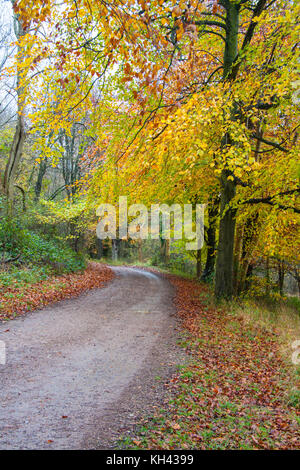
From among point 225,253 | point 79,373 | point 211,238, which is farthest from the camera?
point 211,238

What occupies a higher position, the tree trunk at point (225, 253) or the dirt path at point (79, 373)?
the tree trunk at point (225, 253)

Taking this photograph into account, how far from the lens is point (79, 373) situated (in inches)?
213

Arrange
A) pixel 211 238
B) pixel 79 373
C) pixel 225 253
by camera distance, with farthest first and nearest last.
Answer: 1. pixel 211 238
2. pixel 225 253
3. pixel 79 373

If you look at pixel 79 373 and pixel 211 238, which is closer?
pixel 79 373

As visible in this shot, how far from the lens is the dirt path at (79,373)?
3.75 meters

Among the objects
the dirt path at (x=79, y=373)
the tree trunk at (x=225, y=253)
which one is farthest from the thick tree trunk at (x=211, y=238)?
the dirt path at (x=79, y=373)

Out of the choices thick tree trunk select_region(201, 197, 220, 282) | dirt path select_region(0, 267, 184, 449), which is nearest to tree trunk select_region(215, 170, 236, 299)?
dirt path select_region(0, 267, 184, 449)

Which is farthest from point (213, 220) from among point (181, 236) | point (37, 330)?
point (37, 330)

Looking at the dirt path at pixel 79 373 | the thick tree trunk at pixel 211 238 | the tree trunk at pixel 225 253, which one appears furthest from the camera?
the thick tree trunk at pixel 211 238

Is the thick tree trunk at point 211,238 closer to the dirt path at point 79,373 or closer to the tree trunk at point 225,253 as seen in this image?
the tree trunk at point 225,253

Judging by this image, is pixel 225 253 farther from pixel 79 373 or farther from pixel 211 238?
pixel 211 238

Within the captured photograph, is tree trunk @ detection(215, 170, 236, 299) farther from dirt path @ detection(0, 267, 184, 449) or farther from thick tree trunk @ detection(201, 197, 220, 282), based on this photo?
thick tree trunk @ detection(201, 197, 220, 282)

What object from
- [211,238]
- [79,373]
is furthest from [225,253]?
[211,238]

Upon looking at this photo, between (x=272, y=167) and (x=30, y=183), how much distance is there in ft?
62.8
